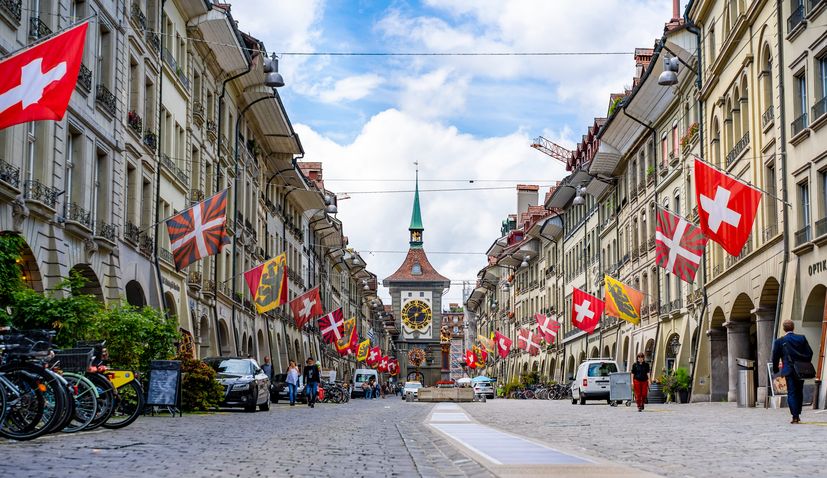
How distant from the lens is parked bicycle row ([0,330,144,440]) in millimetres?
13484

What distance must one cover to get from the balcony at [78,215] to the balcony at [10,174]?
134 inches

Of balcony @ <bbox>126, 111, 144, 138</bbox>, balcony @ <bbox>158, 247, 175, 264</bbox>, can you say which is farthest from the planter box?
balcony @ <bbox>126, 111, 144, 138</bbox>

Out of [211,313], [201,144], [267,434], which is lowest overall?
[267,434]

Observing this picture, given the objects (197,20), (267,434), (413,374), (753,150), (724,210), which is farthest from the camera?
(413,374)

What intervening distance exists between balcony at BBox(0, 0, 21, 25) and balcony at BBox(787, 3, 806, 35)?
58.6 feet

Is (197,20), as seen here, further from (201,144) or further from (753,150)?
(753,150)

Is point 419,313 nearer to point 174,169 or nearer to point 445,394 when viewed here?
point 445,394

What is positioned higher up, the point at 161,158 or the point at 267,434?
the point at 161,158

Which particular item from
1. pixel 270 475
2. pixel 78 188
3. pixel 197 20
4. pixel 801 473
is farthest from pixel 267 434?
pixel 197 20

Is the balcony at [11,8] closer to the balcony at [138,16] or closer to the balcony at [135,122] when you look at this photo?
the balcony at [135,122]

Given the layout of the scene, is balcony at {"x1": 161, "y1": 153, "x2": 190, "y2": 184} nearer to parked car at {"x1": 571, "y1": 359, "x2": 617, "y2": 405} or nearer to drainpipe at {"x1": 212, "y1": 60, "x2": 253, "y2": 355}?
drainpipe at {"x1": 212, "y1": 60, "x2": 253, "y2": 355}

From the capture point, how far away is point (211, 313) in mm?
45031

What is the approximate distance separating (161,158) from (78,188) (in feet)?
29.0

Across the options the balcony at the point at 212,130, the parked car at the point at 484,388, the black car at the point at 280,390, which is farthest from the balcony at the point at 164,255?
the parked car at the point at 484,388
